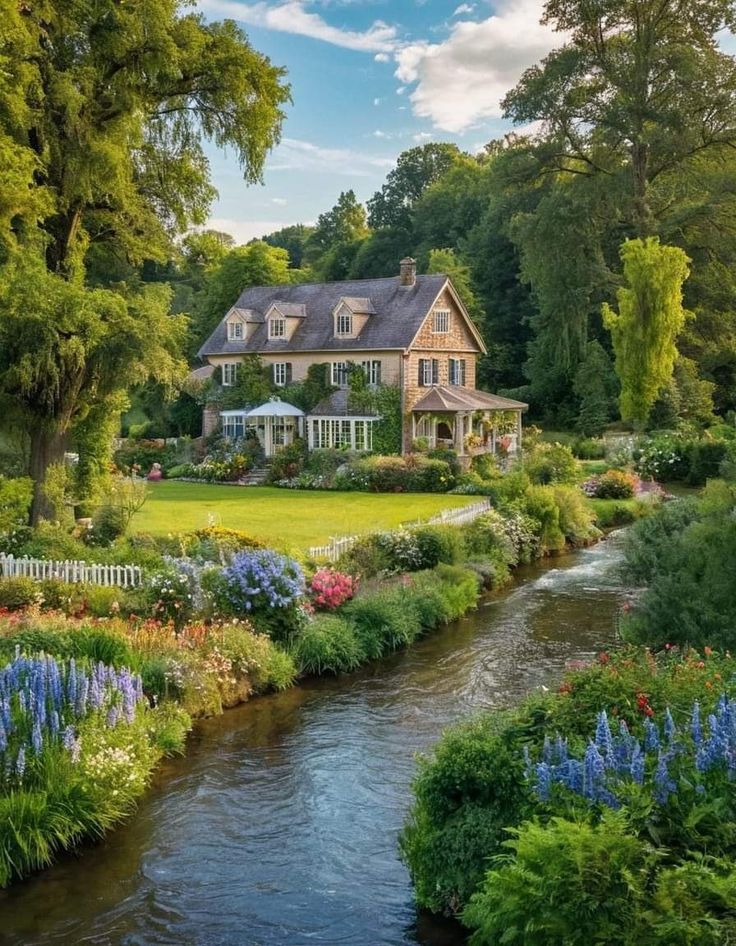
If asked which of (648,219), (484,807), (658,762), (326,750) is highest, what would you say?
(648,219)

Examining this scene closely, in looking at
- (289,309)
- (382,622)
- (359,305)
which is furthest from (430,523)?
(289,309)

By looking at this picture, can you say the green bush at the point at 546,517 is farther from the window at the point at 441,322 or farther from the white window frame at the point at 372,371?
the window at the point at 441,322

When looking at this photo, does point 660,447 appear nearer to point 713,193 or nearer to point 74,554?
point 713,193

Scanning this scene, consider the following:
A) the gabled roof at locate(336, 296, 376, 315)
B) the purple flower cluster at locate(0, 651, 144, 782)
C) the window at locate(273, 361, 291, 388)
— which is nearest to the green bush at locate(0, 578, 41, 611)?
the purple flower cluster at locate(0, 651, 144, 782)

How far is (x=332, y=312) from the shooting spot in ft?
146

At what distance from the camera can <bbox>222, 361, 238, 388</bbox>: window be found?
153 ft

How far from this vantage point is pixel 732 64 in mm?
47125

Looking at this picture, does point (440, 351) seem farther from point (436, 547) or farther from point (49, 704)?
point (49, 704)

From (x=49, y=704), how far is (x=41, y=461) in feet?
39.8

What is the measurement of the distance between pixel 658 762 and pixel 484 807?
1.73 m

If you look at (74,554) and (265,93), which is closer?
(74,554)

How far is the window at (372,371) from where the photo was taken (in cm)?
4212

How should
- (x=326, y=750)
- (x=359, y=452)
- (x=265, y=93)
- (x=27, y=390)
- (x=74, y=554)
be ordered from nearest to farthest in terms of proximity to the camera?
1. (x=326, y=750)
2. (x=74, y=554)
3. (x=27, y=390)
4. (x=265, y=93)
5. (x=359, y=452)

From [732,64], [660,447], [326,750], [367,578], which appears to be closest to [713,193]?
[732,64]
